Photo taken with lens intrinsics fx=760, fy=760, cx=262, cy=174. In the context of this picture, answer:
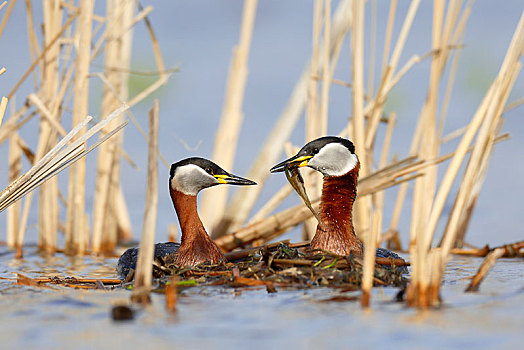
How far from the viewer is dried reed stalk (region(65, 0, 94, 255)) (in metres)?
7.31

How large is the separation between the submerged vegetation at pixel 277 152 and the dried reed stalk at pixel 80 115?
1cm

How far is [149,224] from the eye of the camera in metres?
3.82

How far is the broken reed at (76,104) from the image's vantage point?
24.0 ft

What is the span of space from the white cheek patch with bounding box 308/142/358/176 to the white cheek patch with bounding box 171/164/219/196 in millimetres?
1090

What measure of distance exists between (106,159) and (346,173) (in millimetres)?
3222

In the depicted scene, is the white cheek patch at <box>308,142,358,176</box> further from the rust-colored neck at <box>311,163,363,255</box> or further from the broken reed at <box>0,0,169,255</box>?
the broken reed at <box>0,0,169,255</box>

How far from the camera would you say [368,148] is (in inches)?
270

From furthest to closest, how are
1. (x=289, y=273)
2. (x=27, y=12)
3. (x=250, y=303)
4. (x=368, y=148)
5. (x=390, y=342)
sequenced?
(x=27, y=12)
(x=368, y=148)
(x=289, y=273)
(x=250, y=303)
(x=390, y=342)

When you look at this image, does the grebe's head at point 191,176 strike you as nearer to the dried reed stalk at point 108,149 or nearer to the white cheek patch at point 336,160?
the white cheek patch at point 336,160

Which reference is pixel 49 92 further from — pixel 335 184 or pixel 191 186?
pixel 335 184

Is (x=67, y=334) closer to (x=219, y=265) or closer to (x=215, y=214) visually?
(x=219, y=265)

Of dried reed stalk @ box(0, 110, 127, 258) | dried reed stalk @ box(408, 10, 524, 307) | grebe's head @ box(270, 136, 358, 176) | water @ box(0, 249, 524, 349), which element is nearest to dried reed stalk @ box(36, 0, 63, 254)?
dried reed stalk @ box(0, 110, 127, 258)

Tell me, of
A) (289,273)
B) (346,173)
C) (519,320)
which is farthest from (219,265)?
(519,320)

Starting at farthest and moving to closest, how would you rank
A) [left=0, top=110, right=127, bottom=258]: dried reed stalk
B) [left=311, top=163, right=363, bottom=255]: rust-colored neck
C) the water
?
[left=311, top=163, right=363, bottom=255]: rust-colored neck → [left=0, top=110, right=127, bottom=258]: dried reed stalk → the water
